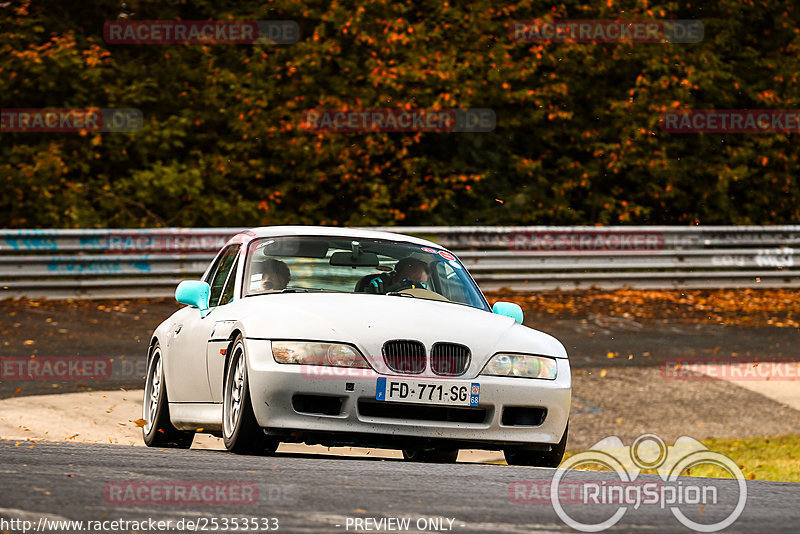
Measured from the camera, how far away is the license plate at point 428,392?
23.6 feet

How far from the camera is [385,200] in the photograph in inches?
954

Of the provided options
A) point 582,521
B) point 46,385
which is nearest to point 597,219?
point 46,385

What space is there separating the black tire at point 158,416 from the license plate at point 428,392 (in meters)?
2.45

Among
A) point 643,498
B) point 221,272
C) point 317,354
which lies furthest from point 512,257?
point 643,498

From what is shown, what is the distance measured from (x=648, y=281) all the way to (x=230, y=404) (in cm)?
1414

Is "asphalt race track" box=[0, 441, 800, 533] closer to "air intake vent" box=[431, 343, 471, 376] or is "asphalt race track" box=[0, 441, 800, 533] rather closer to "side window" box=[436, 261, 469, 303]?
"air intake vent" box=[431, 343, 471, 376]

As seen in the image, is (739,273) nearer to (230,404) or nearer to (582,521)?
(230,404)

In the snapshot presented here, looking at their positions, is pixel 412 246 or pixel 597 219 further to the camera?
pixel 597 219

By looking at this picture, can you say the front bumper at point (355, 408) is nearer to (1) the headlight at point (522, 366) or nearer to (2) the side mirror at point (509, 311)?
(1) the headlight at point (522, 366)

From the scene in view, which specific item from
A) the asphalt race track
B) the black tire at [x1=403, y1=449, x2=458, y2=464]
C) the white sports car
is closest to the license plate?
the white sports car

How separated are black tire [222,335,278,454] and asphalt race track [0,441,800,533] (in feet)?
0.49

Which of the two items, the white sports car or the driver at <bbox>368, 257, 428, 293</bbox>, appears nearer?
the white sports car

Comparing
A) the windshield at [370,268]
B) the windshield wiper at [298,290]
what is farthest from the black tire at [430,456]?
the windshield wiper at [298,290]

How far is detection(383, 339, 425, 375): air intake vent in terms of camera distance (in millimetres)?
7262
